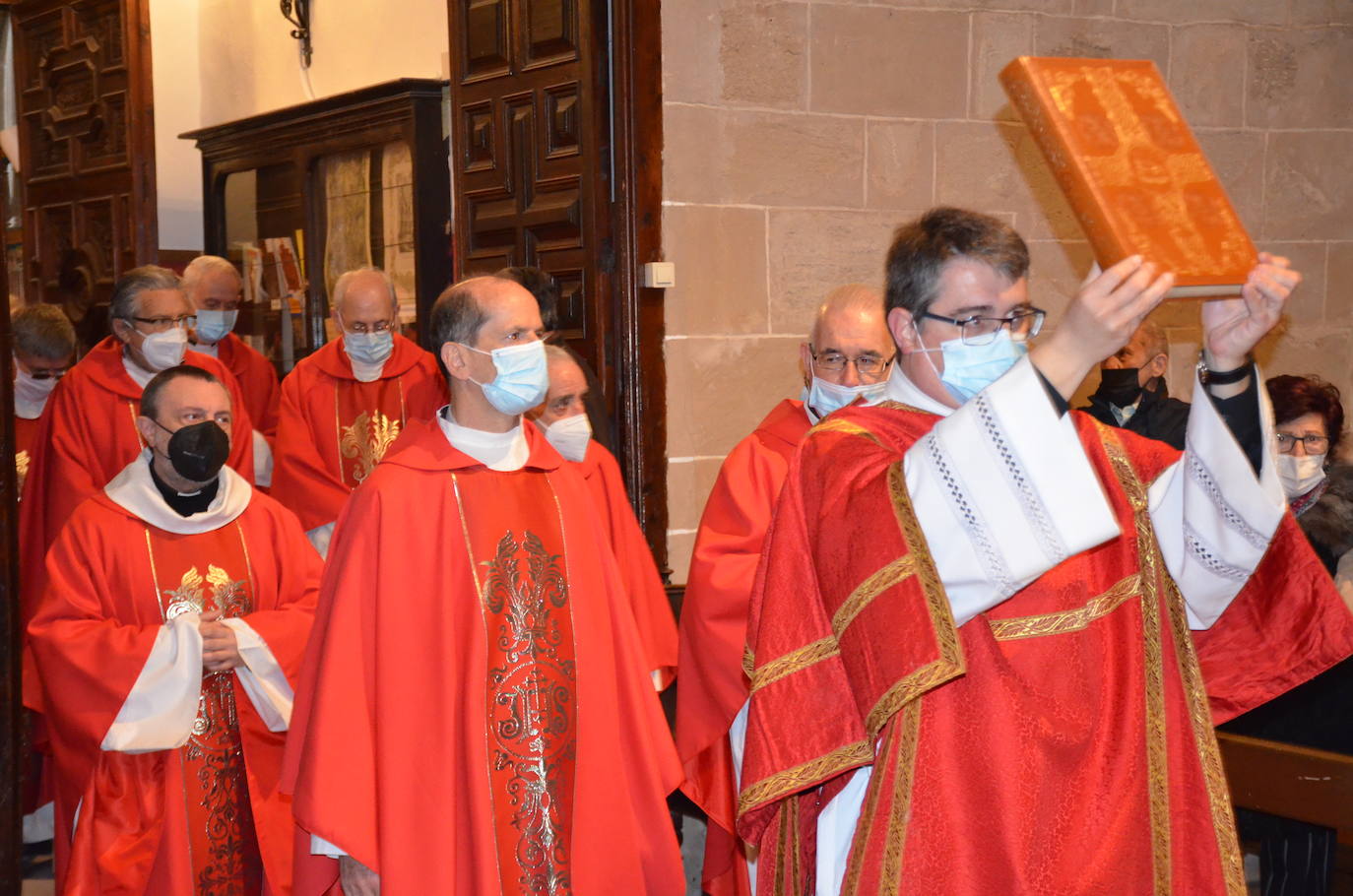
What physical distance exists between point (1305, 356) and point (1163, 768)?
564 cm

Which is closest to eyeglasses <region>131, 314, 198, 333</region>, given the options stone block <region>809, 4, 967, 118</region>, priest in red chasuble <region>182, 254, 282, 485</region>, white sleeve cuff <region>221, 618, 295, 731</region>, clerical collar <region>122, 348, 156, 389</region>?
clerical collar <region>122, 348, 156, 389</region>

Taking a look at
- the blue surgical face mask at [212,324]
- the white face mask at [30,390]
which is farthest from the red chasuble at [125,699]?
the blue surgical face mask at [212,324]

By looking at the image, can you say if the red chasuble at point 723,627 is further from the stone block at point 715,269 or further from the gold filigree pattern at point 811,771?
the stone block at point 715,269

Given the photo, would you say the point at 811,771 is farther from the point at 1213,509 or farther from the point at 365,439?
the point at 365,439

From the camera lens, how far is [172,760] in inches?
158

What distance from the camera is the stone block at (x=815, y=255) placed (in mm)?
6547

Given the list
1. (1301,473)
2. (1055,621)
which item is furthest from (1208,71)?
(1055,621)

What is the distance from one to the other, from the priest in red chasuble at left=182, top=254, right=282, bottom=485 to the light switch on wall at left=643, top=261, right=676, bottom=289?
219 centimetres

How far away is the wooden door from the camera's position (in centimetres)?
628

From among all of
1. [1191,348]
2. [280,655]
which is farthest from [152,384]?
[1191,348]

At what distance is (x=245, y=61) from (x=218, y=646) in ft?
25.5

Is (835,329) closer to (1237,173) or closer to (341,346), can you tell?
(341,346)

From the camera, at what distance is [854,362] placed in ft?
13.4

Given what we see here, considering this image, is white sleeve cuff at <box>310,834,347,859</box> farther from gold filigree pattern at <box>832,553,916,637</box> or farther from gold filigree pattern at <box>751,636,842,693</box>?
gold filigree pattern at <box>832,553,916,637</box>
